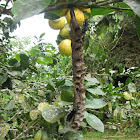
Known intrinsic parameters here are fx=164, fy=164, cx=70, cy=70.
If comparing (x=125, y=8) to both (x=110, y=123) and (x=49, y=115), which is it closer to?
(x=49, y=115)

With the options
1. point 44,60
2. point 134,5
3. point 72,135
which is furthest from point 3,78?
point 134,5

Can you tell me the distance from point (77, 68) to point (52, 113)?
6.1 inches

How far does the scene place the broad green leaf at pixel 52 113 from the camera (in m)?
0.34

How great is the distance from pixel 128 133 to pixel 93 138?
2.38ft

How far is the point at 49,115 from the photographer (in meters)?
0.34

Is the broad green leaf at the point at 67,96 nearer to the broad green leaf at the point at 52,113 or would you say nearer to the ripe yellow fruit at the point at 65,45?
the broad green leaf at the point at 52,113

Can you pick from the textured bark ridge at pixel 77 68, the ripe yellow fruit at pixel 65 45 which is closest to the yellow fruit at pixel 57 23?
the ripe yellow fruit at pixel 65 45

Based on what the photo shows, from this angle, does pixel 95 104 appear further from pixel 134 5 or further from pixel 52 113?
pixel 134 5

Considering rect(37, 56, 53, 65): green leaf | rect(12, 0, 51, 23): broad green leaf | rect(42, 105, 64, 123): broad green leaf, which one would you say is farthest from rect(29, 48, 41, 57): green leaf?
rect(12, 0, 51, 23): broad green leaf

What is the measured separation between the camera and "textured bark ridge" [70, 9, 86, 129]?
0.23m

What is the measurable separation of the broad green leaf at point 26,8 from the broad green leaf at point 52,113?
22 cm

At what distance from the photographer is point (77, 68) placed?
0.77ft

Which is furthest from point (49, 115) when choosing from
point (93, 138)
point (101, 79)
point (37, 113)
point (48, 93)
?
point (93, 138)

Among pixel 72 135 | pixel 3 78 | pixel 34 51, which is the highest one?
pixel 34 51
